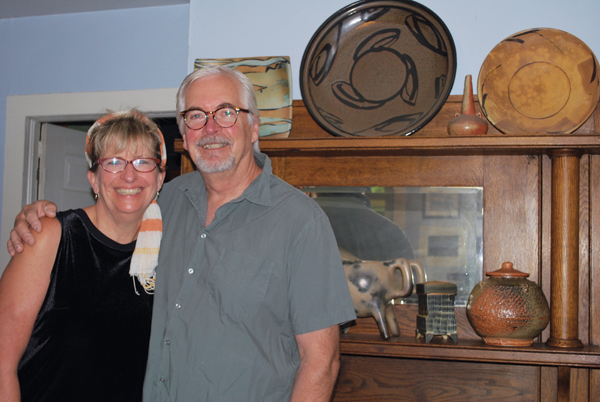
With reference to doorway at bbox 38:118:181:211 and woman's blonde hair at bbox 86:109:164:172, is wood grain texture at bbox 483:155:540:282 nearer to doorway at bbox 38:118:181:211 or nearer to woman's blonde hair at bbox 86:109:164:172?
woman's blonde hair at bbox 86:109:164:172

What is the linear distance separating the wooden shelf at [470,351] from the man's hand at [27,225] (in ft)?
3.27

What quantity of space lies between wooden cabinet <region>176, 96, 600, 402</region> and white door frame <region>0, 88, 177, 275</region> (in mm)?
1192

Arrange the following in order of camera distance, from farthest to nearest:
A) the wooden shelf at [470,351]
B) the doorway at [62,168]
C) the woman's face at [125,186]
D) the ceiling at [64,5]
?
the doorway at [62,168]
the ceiling at [64,5]
the wooden shelf at [470,351]
the woman's face at [125,186]

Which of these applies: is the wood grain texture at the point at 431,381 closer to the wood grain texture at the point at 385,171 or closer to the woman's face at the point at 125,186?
the wood grain texture at the point at 385,171

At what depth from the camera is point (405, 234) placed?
187 cm

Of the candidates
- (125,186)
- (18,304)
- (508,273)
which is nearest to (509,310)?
(508,273)

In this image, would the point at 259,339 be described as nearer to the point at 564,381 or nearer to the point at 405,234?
the point at 405,234

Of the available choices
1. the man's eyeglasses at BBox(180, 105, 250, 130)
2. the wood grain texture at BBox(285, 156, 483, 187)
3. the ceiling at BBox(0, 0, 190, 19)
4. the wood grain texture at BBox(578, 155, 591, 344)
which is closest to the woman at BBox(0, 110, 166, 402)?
the man's eyeglasses at BBox(180, 105, 250, 130)

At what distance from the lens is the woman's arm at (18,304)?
46.1 inches


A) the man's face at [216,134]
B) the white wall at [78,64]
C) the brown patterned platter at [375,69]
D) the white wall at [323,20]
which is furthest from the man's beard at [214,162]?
the white wall at [78,64]

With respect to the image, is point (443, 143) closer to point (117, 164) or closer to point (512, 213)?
point (512, 213)

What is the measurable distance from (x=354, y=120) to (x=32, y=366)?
4.15 feet

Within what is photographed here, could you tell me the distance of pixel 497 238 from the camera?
1808mm

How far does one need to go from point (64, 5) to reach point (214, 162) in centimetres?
208
